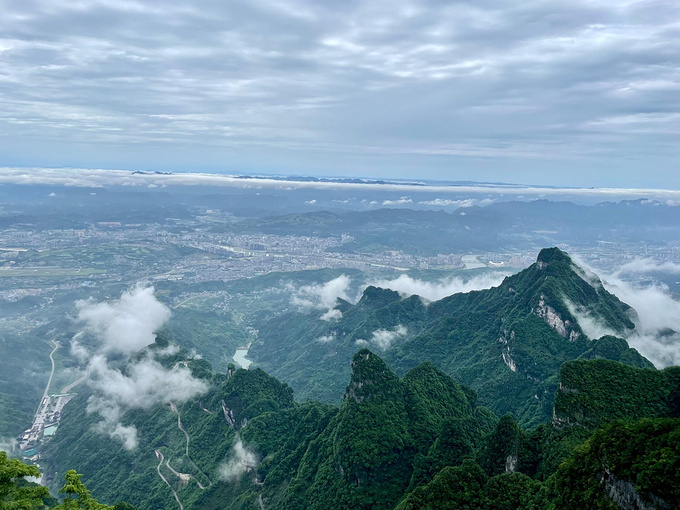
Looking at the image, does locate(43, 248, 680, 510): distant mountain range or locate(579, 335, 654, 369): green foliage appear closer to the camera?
locate(43, 248, 680, 510): distant mountain range

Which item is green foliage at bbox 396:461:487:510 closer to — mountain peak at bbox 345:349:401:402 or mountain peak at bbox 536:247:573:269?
mountain peak at bbox 345:349:401:402

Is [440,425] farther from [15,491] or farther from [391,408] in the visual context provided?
[15,491]

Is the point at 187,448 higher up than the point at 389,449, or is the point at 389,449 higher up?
the point at 389,449

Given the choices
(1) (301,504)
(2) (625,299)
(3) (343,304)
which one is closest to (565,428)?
(1) (301,504)

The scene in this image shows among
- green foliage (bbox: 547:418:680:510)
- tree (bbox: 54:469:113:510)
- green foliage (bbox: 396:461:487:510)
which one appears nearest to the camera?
tree (bbox: 54:469:113:510)

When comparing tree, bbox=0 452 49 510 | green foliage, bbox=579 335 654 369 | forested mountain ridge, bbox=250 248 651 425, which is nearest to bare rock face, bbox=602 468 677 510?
tree, bbox=0 452 49 510

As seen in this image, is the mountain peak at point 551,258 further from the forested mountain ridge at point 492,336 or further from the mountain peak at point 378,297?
the mountain peak at point 378,297

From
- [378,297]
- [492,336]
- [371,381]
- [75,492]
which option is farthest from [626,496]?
[378,297]

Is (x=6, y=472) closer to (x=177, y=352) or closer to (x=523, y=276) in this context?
(x=177, y=352)
